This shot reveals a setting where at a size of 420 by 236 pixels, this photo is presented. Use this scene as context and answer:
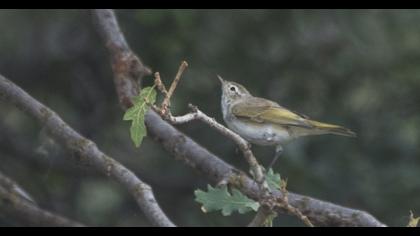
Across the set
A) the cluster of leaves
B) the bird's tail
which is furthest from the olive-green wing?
the cluster of leaves

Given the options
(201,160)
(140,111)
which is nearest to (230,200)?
(140,111)

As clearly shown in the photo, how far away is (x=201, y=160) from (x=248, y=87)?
2349 millimetres

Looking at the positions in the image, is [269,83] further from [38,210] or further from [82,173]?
[38,210]

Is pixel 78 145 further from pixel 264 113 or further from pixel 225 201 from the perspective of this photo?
pixel 264 113

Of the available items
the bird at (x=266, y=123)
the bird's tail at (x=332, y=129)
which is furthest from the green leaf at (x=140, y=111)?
the bird at (x=266, y=123)

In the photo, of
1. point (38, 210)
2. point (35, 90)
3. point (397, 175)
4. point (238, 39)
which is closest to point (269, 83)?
point (238, 39)

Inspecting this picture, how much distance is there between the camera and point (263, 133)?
17.7ft

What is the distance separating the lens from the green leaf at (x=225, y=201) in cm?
285

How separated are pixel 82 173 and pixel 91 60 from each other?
113 cm

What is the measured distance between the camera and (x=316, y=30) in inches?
264

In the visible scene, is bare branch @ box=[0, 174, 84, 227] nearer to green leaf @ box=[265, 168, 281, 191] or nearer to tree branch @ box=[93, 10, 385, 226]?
tree branch @ box=[93, 10, 385, 226]

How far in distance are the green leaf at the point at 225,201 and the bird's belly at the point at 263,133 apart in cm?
231

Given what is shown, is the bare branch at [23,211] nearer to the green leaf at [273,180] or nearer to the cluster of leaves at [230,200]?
the cluster of leaves at [230,200]

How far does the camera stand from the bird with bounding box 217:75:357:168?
5.25m
